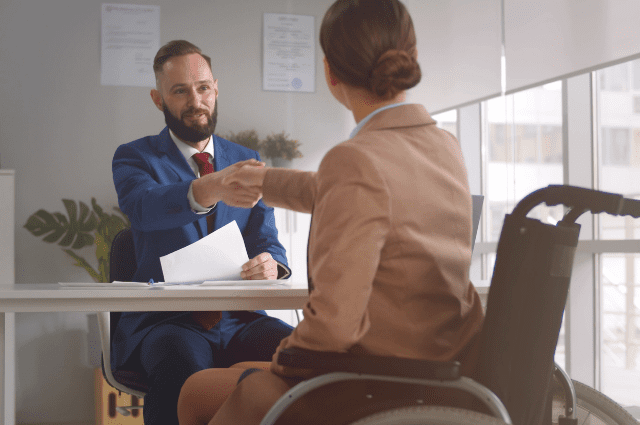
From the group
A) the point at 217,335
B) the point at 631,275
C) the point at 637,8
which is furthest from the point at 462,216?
the point at 631,275

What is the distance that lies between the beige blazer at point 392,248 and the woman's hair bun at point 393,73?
0.04 m

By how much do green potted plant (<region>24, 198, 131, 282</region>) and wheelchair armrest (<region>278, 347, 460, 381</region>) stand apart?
366 cm

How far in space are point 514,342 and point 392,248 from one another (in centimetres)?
24

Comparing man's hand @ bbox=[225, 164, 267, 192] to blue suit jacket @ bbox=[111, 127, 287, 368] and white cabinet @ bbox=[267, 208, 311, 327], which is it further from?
white cabinet @ bbox=[267, 208, 311, 327]

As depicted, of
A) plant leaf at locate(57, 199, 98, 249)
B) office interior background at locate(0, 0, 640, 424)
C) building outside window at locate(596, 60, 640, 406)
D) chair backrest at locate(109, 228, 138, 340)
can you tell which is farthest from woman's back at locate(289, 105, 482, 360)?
plant leaf at locate(57, 199, 98, 249)

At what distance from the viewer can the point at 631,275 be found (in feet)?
11.3

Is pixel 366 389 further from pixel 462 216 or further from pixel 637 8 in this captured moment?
pixel 637 8

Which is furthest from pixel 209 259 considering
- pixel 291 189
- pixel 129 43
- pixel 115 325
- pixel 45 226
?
pixel 129 43

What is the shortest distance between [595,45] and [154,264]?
2491 mm

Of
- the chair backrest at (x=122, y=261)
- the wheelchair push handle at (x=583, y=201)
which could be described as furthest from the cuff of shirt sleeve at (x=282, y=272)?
the wheelchair push handle at (x=583, y=201)

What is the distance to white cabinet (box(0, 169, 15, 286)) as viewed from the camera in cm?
404

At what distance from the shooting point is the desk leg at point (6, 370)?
1558 millimetres

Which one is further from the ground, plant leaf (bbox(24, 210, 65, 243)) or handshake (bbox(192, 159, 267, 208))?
handshake (bbox(192, 159, 267, 208))

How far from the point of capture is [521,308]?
3.24ft
